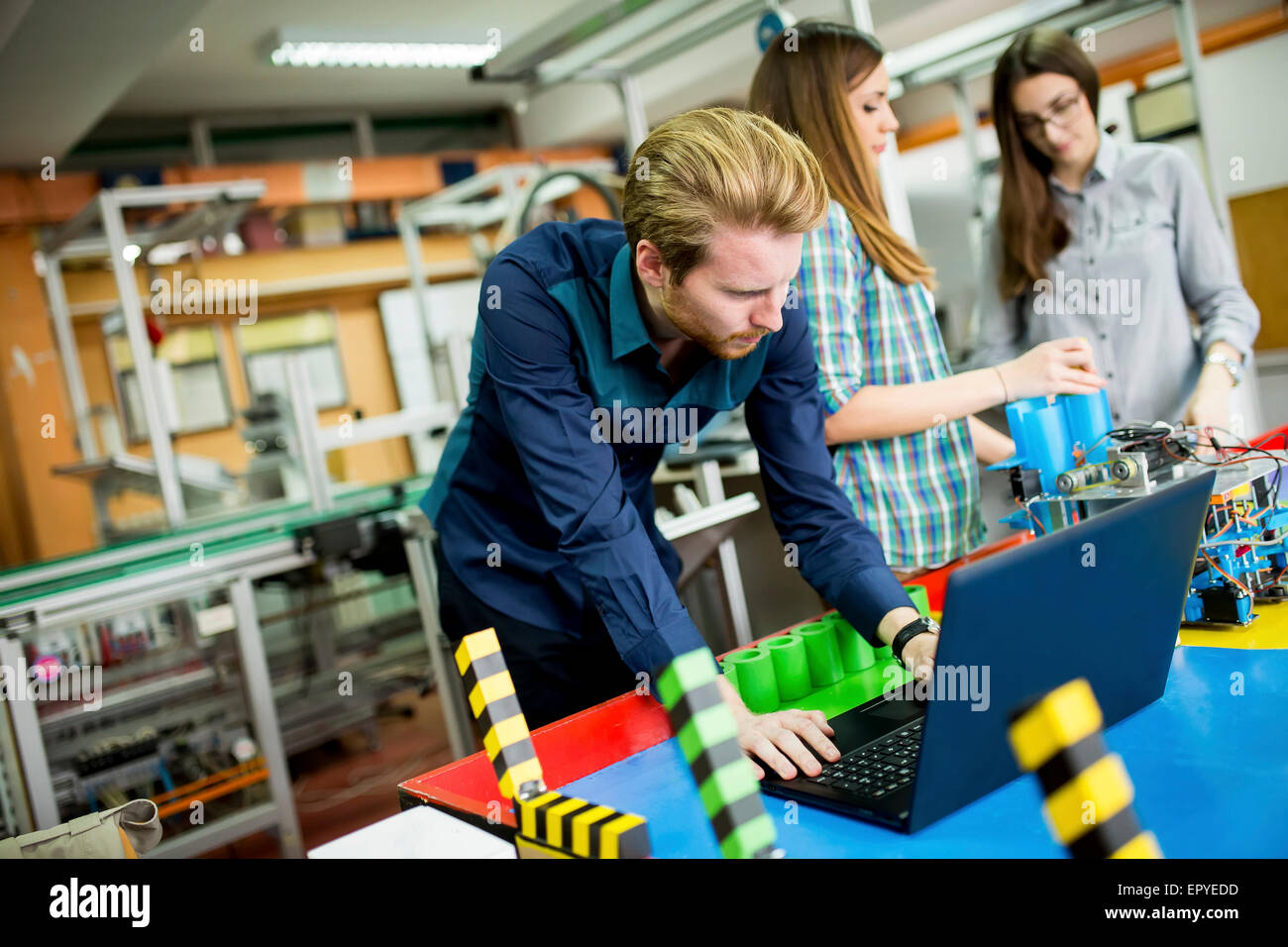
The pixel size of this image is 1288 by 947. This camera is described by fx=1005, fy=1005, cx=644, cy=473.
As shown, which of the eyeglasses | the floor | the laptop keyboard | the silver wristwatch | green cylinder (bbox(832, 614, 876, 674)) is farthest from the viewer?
the floor

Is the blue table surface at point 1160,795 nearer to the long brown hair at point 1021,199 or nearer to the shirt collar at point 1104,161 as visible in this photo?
the long brown hair at point 1021,199

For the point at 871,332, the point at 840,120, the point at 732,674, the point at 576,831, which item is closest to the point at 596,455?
the point at 732,674

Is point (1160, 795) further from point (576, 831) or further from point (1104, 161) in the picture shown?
point (1104, 161)

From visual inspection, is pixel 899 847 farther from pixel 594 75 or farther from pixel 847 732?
pixel 594 75

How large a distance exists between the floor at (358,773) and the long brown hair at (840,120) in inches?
93.9

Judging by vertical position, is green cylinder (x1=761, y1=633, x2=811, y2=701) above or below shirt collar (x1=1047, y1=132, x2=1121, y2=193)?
below

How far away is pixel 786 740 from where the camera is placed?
0.96m

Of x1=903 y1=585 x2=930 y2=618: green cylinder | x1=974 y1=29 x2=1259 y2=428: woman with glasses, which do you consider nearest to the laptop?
x1=903 y1=585 x2=930 y2=618: green cylinder

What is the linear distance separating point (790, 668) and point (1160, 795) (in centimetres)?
44

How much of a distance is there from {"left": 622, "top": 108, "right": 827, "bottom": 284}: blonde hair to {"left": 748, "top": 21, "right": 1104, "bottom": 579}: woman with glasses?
15.0 inches

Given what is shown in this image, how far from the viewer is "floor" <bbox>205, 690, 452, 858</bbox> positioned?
3264 millimetres

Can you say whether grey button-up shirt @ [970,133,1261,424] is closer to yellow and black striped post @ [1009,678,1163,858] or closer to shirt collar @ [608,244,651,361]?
shirt collar @ [608,244,651,361]

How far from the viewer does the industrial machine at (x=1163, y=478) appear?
1.14m

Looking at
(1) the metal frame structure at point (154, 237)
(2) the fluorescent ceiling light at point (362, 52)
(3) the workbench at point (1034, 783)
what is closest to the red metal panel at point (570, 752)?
(3) the workbench at point (1034, 783)
